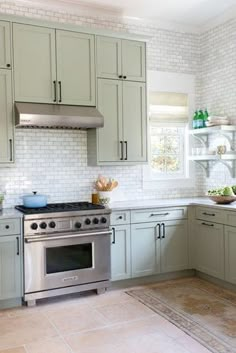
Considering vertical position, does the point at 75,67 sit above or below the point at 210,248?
above

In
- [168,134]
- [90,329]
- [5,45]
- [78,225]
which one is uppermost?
[5,45]

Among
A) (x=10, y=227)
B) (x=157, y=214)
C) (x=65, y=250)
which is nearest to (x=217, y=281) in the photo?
(x=157, y=214)

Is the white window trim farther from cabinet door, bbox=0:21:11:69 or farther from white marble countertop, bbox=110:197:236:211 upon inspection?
cabinet door, bbox=0:21:11:69

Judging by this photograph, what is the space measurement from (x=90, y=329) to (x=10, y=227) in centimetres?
123

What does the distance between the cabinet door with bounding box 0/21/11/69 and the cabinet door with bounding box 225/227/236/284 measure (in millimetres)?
2912

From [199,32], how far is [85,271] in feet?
12.0

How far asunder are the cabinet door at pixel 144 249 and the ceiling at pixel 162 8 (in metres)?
2.65

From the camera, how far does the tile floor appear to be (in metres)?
2.96

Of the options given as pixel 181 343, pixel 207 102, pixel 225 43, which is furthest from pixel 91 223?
pixel 225 43

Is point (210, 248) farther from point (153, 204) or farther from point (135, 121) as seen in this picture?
point (135, 121)

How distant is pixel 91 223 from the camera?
4.12 metres

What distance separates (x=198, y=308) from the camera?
12.2 feet

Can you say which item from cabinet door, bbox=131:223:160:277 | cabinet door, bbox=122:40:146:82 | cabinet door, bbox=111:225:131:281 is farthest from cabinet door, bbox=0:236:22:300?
cabinet door, bbox=122:40:146:82

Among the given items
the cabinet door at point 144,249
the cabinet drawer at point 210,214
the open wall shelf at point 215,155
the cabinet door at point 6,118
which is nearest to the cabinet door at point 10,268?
the cabinet door at point 6,118
